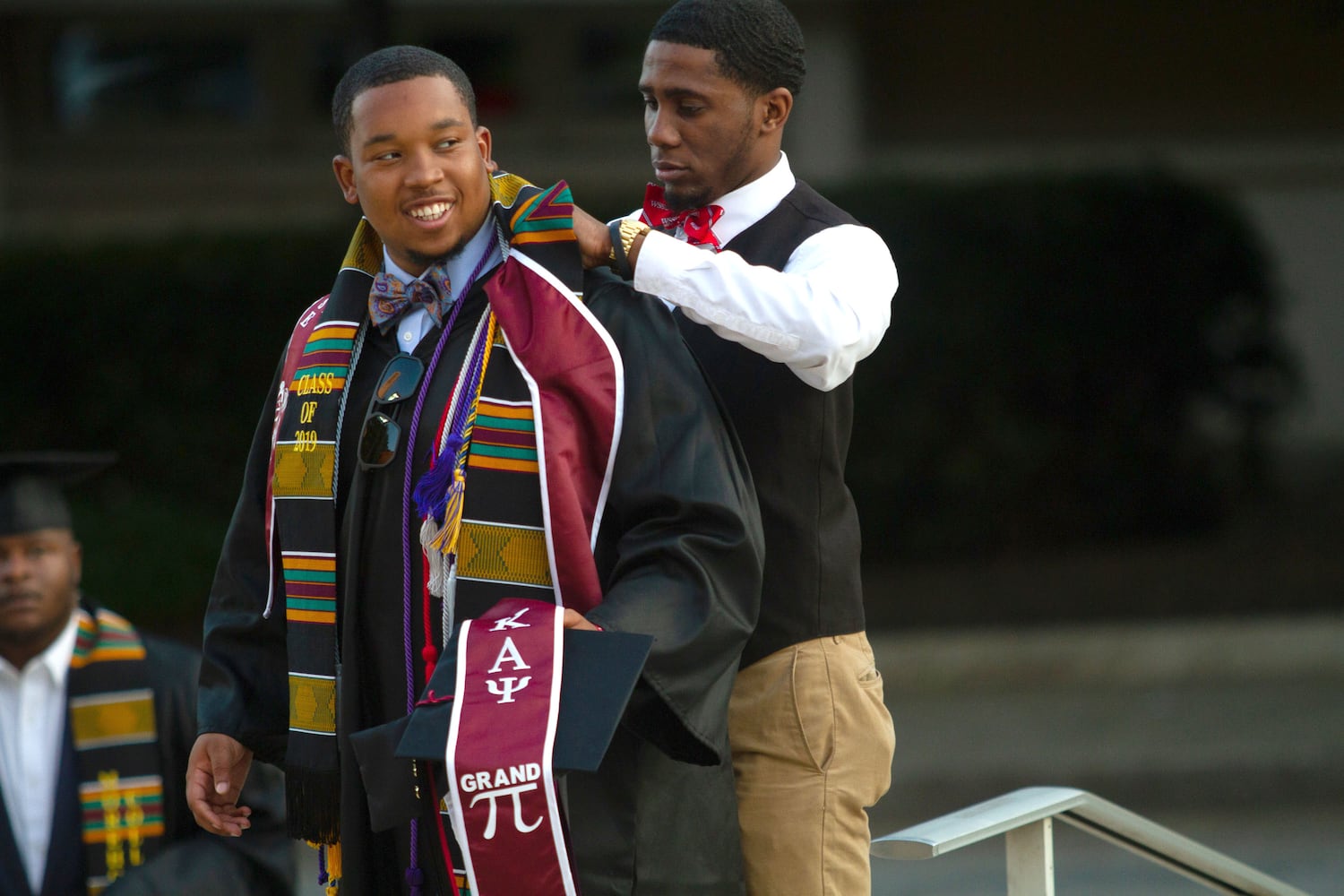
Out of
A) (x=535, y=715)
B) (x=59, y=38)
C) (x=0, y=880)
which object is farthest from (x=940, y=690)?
(x=59, y=38)

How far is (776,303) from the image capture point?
2.85 metres

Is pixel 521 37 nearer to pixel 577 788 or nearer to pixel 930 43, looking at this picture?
pixel 930 43

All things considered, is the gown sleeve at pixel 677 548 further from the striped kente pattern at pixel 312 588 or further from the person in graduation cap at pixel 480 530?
the striped kente pattern at pixel 312 588

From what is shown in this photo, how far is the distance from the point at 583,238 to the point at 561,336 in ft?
0.93

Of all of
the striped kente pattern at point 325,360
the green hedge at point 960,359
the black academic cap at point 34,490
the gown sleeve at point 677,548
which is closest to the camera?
the gown sleeve at point 677,548

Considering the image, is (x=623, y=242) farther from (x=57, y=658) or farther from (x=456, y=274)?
(x=57, y=658)

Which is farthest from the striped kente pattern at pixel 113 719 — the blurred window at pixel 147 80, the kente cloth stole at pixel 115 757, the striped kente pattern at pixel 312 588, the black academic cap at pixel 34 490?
the blurred window at pixel 147 80

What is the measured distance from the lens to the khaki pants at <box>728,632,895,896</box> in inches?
117

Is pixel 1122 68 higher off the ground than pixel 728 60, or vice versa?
pixel 1122 68

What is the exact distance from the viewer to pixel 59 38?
12.9 metres

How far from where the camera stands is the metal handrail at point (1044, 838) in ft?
9.46

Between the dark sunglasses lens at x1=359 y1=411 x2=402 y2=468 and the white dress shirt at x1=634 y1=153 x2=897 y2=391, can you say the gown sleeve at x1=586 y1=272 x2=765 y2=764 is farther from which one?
the dark sunglasses lens at x1=359 y1=411 x2=402 y2=468

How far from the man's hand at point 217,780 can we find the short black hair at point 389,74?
0.99 metres

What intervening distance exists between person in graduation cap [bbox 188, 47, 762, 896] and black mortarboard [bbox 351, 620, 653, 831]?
17mm
